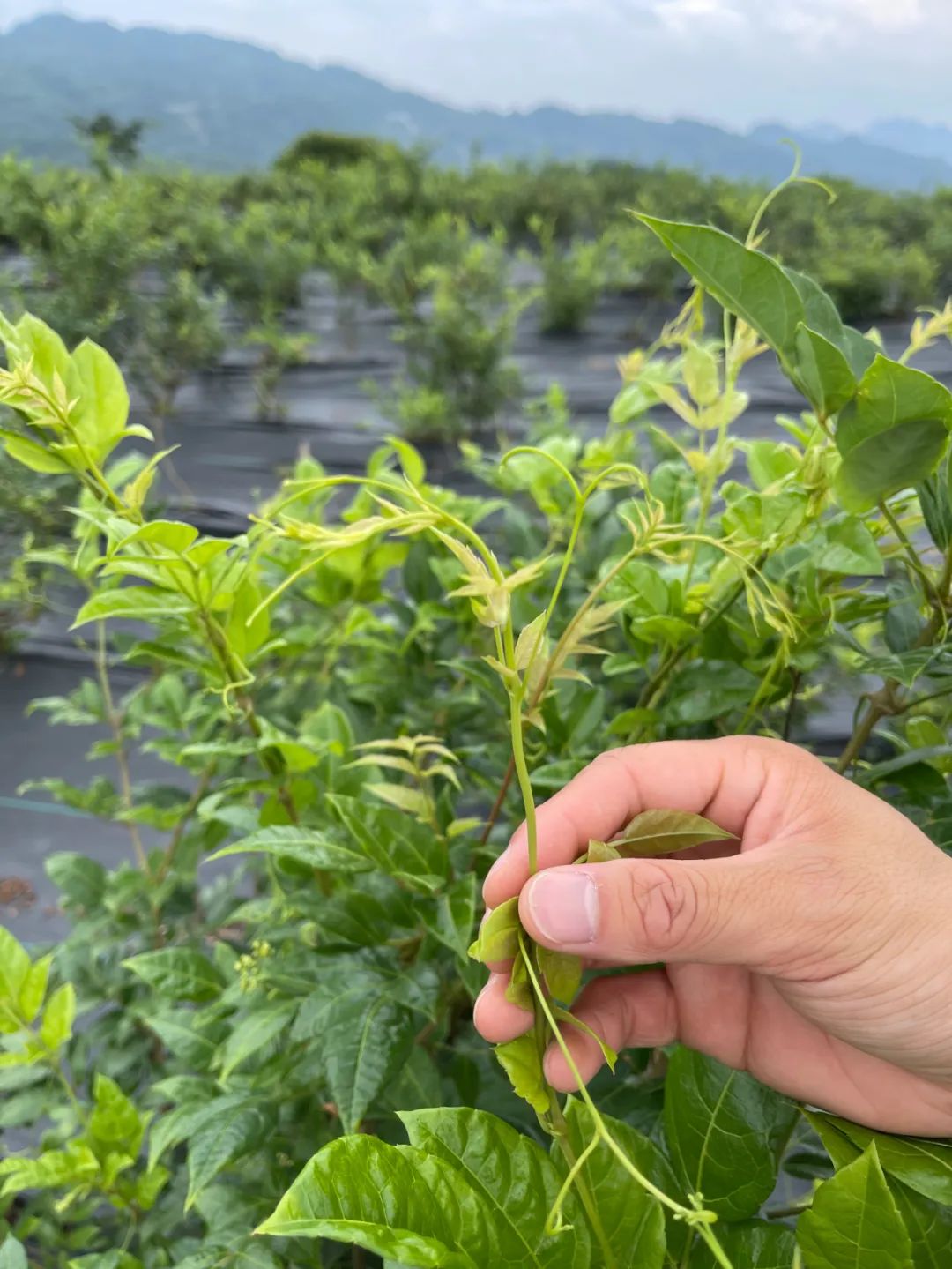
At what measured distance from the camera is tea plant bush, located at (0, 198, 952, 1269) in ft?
1.18

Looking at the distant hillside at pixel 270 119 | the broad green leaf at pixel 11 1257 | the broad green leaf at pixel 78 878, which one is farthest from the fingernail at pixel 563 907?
the distant hillside at pixel 270 119

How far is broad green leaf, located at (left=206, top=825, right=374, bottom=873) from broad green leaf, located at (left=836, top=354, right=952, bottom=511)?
36 cm

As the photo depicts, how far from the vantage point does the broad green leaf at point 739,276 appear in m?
0.36

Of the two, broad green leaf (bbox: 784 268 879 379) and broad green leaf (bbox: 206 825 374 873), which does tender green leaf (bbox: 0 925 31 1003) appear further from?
broad green leaf (bbox: 784 268 879 379)

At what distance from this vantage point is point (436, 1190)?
13.8 inches

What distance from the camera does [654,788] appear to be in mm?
505

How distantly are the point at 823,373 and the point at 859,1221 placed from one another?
0.38 m

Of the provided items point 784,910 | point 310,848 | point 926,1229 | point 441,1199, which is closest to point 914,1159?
point 926,1229

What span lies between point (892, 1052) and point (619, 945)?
22 cm

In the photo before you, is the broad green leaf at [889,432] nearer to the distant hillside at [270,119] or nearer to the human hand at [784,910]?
the human hand at [784,910]

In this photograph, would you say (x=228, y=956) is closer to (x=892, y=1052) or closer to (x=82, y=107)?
(x=892, y=1052)

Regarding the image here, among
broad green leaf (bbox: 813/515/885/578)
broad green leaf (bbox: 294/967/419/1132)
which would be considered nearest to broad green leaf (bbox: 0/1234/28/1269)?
broad green leaf (bbox: 294/967/419/1132)

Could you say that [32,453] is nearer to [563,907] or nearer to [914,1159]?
[563,907]

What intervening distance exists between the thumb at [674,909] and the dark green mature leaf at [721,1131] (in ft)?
0.25
